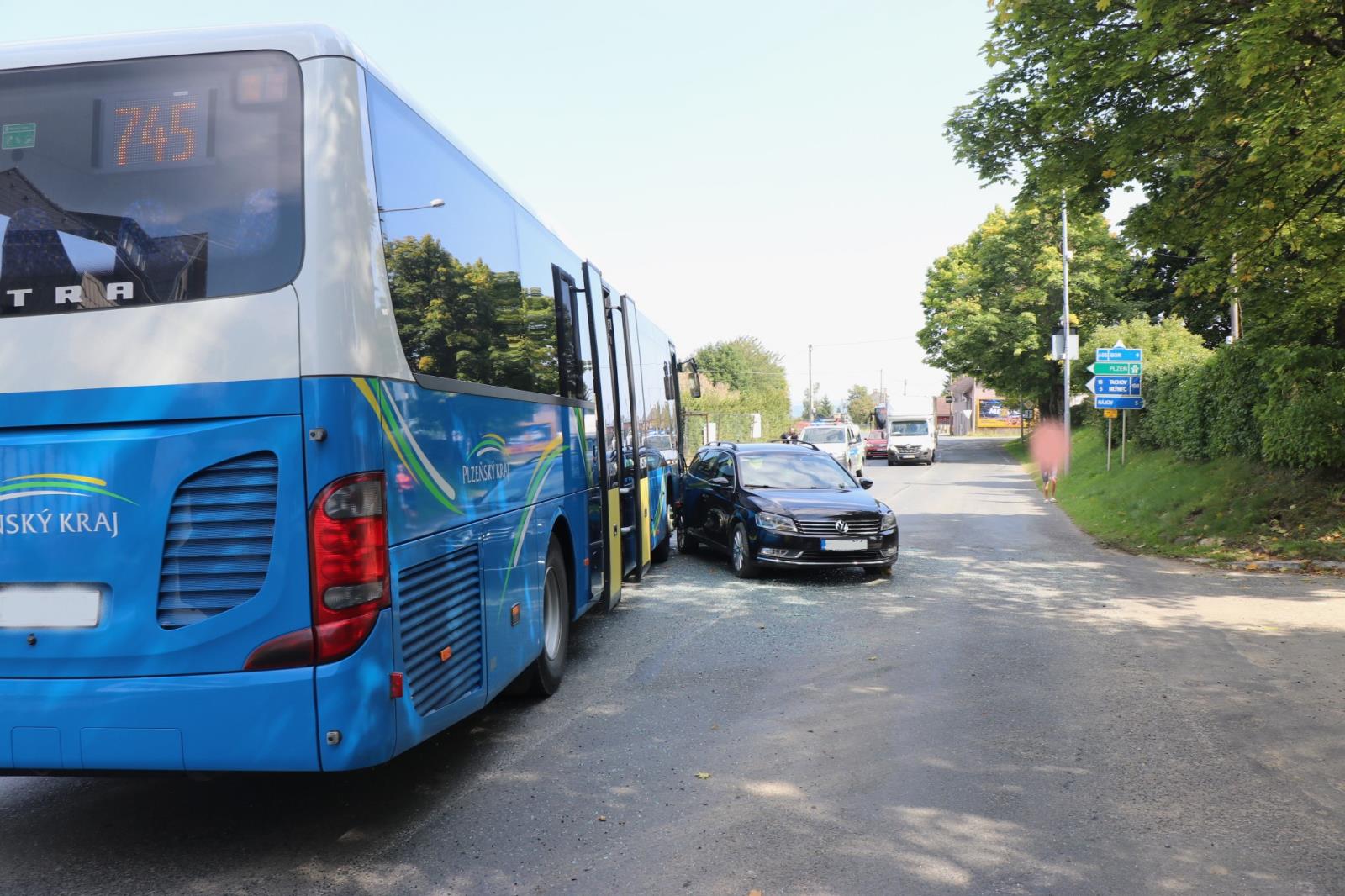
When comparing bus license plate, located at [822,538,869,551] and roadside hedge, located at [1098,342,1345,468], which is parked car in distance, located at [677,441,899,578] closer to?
bus license plate, located at [822,538,869,551]

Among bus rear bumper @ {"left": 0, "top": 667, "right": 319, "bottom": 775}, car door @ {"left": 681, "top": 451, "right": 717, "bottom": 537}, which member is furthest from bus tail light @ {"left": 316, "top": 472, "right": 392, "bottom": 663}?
car door @ {"left": 681, "top": 451, "right": 717, "bottom": 537}

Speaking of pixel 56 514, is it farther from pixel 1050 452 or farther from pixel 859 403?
pixel 859 403

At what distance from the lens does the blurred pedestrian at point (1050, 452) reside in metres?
24.3

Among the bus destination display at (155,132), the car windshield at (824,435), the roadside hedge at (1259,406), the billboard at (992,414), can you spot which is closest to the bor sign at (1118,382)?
the roadside hedge at (1259,406)

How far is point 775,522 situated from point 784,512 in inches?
6.2

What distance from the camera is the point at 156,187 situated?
3.74 meters

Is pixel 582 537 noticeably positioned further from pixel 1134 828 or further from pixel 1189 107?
pixel 1189 107

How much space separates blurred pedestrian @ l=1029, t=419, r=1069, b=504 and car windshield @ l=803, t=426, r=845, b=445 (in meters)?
6.70

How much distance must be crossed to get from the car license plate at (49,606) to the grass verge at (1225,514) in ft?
43.7

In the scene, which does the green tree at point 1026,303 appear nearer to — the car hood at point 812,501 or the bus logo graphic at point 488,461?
the car hood at point 812,501

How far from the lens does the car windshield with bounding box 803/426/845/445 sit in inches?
1341

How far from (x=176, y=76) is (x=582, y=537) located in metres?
4.42

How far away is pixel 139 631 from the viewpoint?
3.64 metres

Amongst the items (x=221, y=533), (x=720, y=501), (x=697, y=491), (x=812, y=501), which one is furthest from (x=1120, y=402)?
(x=221, y=533)
